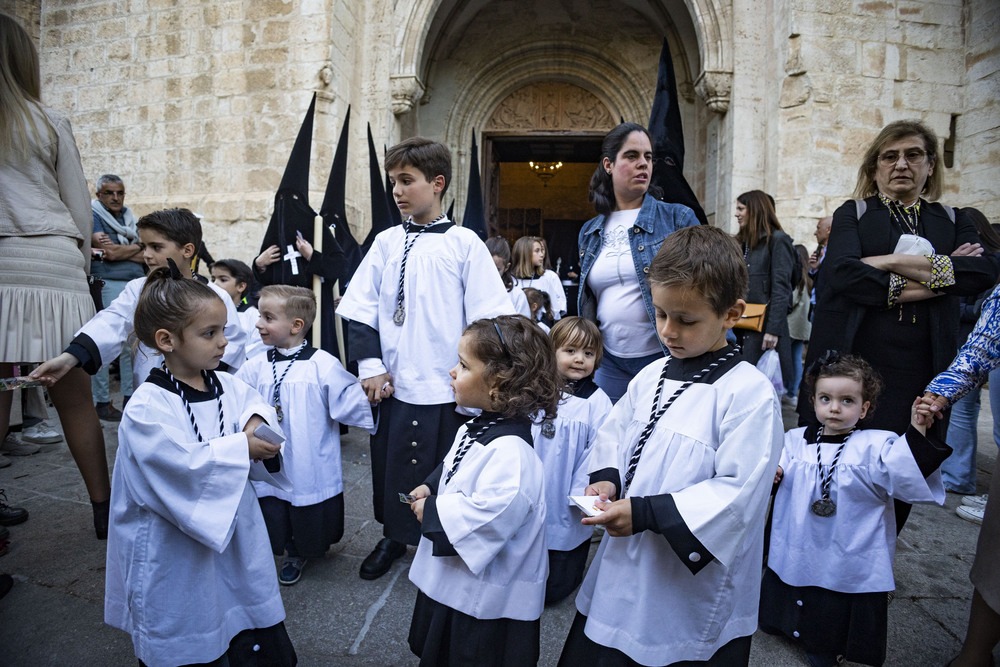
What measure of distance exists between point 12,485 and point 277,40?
532cm

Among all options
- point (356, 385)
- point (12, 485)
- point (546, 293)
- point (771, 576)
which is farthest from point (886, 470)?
point (12, 485)

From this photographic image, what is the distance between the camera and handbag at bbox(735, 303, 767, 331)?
3.82 meters

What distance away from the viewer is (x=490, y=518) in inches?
51.7

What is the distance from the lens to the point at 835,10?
5.86 metres

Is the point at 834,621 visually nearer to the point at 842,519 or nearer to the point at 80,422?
the point at 842,519

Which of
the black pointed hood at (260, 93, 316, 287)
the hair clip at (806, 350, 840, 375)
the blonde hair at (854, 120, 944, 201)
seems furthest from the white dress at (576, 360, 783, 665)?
the black pointed hood at (260, 93, 316, 287)

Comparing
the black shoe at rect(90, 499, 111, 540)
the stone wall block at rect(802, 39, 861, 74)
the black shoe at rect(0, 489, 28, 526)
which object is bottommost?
the black shoe at rect(0, 489, 28, 526)

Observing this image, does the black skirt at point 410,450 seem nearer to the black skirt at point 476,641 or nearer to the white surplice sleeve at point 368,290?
the white surplice sleeve at point 368,290

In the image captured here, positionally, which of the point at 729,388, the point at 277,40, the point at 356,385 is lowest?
the point at 356,385

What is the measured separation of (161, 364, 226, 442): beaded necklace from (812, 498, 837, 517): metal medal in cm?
190

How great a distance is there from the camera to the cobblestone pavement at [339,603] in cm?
184

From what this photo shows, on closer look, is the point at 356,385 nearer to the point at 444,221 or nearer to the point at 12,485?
the point at 444,221

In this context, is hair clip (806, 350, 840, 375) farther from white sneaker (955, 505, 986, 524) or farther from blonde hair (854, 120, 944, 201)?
white sneaker (955, 505, 986, 524)

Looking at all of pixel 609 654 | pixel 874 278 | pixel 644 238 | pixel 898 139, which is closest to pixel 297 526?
pixel 609 654
